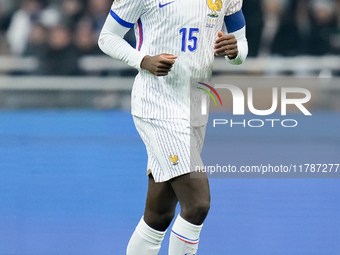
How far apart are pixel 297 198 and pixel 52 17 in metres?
8.04

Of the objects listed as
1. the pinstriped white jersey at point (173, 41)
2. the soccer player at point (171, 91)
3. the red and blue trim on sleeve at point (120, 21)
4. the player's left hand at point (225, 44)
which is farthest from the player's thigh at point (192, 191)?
the red and blue trim on sleeve at point (120, 21)

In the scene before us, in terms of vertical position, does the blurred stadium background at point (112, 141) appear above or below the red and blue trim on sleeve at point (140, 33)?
below

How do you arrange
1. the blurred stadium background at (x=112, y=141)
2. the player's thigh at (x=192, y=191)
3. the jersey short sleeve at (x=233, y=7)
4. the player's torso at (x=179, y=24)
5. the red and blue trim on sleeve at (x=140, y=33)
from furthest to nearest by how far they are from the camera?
the blurred stadium background at (x=112, y=141) → the jersey short sleeve at (x=233, y=7) → the red and blue trim on sleeve at (x=140, y=33) → the player's torso at (x=179, y=24) → the player's thigh at (x=192, y=191)

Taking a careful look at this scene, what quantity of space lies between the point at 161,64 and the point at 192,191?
0.61m

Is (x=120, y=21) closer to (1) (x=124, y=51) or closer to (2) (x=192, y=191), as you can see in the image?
(1) (x=124, y=51)

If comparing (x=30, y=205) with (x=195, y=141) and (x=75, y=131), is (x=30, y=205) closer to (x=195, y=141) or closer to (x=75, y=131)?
(x=195, y=141)

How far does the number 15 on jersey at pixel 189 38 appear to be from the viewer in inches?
141

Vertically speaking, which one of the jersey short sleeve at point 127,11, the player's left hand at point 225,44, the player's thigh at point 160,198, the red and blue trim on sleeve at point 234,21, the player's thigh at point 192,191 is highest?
the jersey short sleeve at point 127,11

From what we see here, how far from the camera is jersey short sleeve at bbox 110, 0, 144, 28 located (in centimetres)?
358

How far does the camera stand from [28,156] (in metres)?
7.88

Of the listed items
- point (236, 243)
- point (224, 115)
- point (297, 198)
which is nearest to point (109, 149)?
point (224, 115)

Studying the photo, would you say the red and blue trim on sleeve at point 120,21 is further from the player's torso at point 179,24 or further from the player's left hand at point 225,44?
the player's left hand at point 225,44

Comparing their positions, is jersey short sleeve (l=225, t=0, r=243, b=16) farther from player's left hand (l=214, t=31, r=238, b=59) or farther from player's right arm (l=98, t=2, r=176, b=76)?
player's right arm (l=98, t=2, r=176, b=76)

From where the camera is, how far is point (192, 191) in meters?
3.46
